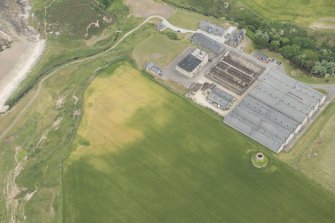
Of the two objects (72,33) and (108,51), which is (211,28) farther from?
(72,33)

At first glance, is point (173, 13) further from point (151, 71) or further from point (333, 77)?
point (333, 77)

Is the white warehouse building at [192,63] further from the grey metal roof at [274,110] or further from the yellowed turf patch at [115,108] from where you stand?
the grey metal roof at [274,110]

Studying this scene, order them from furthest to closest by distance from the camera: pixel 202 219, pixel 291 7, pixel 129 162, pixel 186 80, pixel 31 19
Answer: pixel 31 19
pixel 291 7
pixel 186 80
pixel 129 162
pixel 202 219

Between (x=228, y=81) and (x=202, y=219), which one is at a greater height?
(x=228, y=81)

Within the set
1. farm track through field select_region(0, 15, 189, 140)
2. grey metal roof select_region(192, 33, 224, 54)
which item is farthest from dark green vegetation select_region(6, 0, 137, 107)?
grey metal roof select_region(192, 33, 224, 54)

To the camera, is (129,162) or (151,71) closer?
(129,162)

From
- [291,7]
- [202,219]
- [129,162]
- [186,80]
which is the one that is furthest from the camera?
[291,7]

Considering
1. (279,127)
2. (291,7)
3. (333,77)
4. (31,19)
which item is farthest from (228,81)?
(31,19)

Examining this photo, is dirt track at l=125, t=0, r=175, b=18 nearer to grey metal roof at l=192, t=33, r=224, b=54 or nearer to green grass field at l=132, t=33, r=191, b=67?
green grass field at l=132, t=33, r=191, b=67
